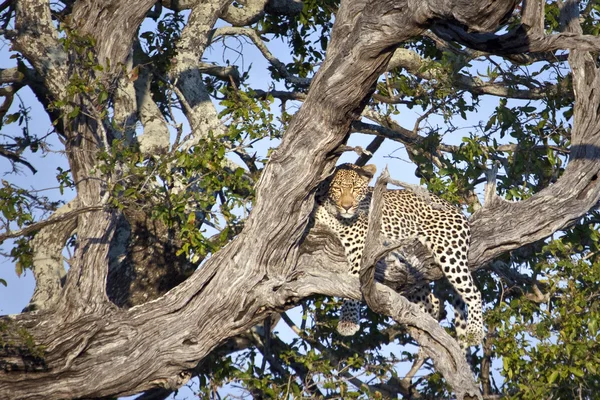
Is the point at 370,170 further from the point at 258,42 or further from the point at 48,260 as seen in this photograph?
the point at 48,260

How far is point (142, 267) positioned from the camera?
845 centimetres

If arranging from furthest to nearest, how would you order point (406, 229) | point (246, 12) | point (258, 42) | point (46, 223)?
point (258, 42)
point (246, 12)
point (406, 229)
point (46, 223)

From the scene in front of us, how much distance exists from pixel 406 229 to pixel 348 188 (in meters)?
0.66

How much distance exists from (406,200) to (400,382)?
1886 millimetres

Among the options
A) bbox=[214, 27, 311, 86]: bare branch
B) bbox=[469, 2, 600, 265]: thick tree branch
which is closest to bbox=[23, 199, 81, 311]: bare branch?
bbox=[214, 27, 311, 86]: bare branch

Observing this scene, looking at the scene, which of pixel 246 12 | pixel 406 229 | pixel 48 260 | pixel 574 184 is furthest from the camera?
pixel 246 12

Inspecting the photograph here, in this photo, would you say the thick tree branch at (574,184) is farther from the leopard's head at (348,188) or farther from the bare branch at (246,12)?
the bare branch at (246,12)

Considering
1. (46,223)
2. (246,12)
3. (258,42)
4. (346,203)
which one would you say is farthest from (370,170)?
(46,223)

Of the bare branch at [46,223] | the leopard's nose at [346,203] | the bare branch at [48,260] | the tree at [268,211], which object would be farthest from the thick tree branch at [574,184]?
the bare branch at [48,260]

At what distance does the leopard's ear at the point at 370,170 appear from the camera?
9.03 metres

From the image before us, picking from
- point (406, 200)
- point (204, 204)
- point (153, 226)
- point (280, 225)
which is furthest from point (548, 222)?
point (153, 226)

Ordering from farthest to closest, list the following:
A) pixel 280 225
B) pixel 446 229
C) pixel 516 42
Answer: pixel 446 229
pixel 280 225
pixel 516 42

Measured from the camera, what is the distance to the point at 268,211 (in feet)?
21.9

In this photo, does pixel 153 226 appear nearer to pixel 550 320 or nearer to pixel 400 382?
pixel 400 382
